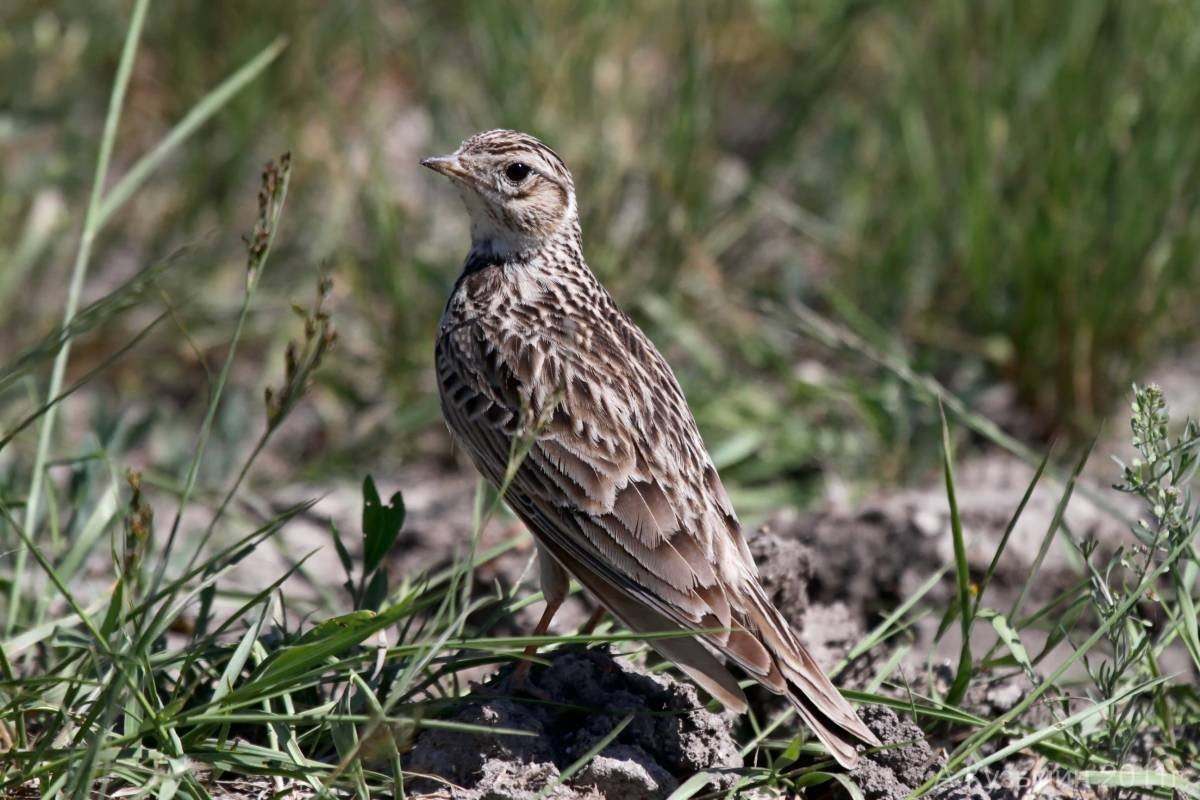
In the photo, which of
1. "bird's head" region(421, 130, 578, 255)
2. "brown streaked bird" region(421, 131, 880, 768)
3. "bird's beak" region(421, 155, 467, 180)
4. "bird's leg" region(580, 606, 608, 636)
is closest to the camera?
"brown streaked bird" region(421, 131, 880, 768)

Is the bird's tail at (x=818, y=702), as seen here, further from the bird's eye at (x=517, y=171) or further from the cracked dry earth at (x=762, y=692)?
the bird's eye at (x=517, y=171)

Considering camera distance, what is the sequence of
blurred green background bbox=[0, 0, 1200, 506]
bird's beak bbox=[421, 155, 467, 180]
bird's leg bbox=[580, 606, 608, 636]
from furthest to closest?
blurred green background bbox=[0, 0, 1200, 506]
bird's beak bbox=[421, 155, 467, 180]
bird's leg bbox=[580, 606, 608, 636]

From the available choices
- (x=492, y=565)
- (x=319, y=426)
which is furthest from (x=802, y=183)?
(x=492, y=565)

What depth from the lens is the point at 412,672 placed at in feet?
9.87

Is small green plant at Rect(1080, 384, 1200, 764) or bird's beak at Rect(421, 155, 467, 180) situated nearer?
small green plant at Rect(1080, 384, 1200, 764)

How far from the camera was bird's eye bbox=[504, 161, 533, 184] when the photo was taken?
4922 mm

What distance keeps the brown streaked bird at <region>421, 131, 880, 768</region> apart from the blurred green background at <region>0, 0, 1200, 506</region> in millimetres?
832

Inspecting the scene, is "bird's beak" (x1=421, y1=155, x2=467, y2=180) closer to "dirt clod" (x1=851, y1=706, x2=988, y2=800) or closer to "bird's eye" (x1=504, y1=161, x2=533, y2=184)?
"bird's eye" (x1=504, y1=161, x2=533, y2=184)

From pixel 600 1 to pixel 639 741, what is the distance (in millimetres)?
4287

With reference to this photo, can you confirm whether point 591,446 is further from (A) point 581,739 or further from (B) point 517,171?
(B) point 517,171

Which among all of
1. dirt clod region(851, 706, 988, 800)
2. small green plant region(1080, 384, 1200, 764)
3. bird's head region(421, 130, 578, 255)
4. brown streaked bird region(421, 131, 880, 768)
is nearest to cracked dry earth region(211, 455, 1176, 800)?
dirt clod region(851, 706, 988, 800)

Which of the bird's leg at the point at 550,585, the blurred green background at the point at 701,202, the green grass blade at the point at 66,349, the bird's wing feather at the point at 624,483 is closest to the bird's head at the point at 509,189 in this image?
the bird's wing feather at the point at 624,483

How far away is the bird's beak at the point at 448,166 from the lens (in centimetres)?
479

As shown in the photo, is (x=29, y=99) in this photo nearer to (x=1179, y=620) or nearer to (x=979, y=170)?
(x=979, y=170)
